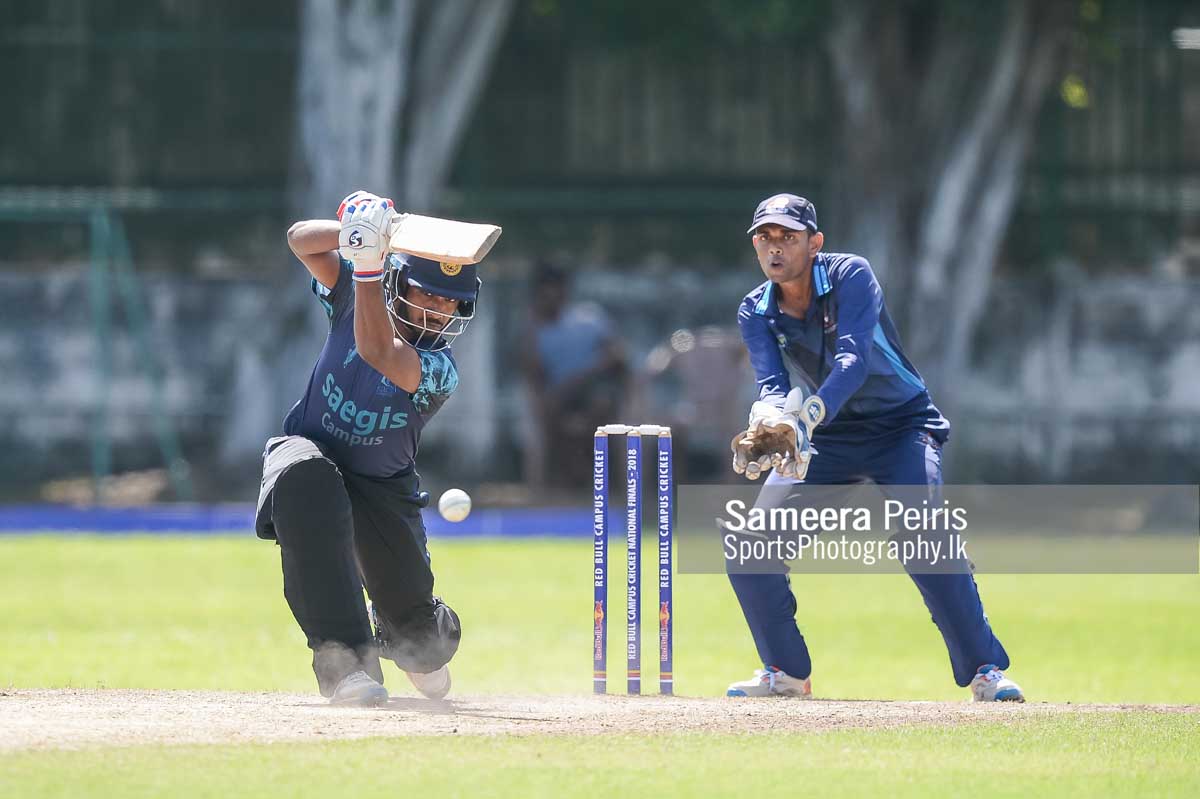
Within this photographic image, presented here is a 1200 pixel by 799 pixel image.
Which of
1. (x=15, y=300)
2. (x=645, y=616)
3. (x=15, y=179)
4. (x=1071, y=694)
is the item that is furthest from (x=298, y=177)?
(x=1071, y=694)

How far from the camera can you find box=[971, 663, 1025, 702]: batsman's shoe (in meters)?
7.54

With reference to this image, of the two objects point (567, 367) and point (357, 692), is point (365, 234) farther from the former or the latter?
point (567, 367)

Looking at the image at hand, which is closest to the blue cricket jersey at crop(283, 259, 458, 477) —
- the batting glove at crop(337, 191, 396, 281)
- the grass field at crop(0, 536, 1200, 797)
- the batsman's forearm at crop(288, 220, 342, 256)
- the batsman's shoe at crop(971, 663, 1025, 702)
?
the batsman's forearm at crop(288, 220, 342, 256)

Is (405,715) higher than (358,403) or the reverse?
the reverse

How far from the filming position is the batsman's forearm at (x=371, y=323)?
668 cm

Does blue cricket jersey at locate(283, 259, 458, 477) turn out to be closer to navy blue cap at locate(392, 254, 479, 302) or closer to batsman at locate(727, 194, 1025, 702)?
navy blue cap at locate(392, 254, 479, 302)

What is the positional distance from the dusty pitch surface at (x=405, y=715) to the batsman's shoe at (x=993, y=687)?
125mm

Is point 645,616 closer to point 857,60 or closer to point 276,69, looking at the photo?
point 857,60

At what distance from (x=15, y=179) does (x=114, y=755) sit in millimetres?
16380

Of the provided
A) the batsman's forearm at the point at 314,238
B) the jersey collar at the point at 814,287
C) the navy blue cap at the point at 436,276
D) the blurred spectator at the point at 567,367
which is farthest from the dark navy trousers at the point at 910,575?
the blurred spectator at the point at 567,367

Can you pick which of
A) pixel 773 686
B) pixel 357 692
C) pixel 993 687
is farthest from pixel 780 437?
pixel 357 692

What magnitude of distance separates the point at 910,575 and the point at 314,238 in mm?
2524

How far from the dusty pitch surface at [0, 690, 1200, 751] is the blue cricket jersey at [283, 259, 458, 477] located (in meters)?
0.88

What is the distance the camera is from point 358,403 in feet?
23.1
